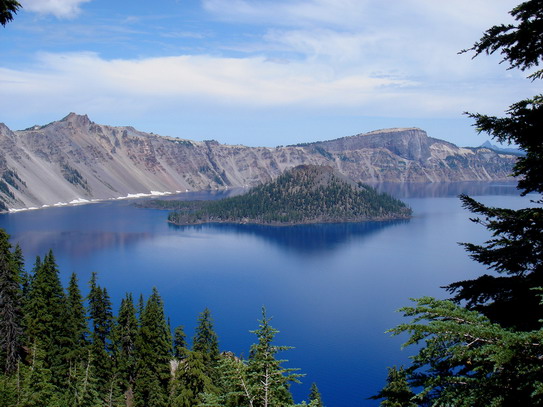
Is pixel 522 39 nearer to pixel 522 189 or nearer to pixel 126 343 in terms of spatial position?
pixel 522 189

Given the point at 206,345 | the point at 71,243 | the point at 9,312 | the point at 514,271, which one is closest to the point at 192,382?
the point at 206,345

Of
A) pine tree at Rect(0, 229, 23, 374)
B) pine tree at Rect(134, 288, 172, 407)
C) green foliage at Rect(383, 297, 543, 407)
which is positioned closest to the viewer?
green foliage at Rect(383, 297, 543, 407)

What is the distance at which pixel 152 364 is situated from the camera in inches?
1914

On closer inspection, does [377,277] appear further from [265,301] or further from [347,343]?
[347,343]

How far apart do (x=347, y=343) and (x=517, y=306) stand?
7457cm

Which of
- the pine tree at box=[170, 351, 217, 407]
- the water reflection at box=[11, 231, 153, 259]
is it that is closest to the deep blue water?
the water reflection at box=[11, 231, 153, 259]

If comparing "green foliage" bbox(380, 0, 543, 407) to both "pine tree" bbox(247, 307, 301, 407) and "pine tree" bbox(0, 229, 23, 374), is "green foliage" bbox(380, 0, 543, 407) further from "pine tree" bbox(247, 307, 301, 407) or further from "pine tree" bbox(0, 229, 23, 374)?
"pine tree" bbox(0, 229, 23, 374)

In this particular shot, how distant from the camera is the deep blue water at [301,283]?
75938 millimetres

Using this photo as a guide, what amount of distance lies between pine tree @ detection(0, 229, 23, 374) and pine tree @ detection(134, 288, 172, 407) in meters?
11.7

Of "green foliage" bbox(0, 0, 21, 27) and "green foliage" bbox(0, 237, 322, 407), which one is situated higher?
"green foliage" bbox(0, 0, 21, 27)

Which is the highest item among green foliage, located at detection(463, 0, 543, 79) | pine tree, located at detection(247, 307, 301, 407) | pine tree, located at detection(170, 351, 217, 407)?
green foliage, located at detection(463, 0, 543, 79)

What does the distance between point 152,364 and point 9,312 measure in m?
15.1

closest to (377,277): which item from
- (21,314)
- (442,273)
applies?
(442,273)

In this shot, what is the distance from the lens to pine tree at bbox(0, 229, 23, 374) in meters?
40.0
